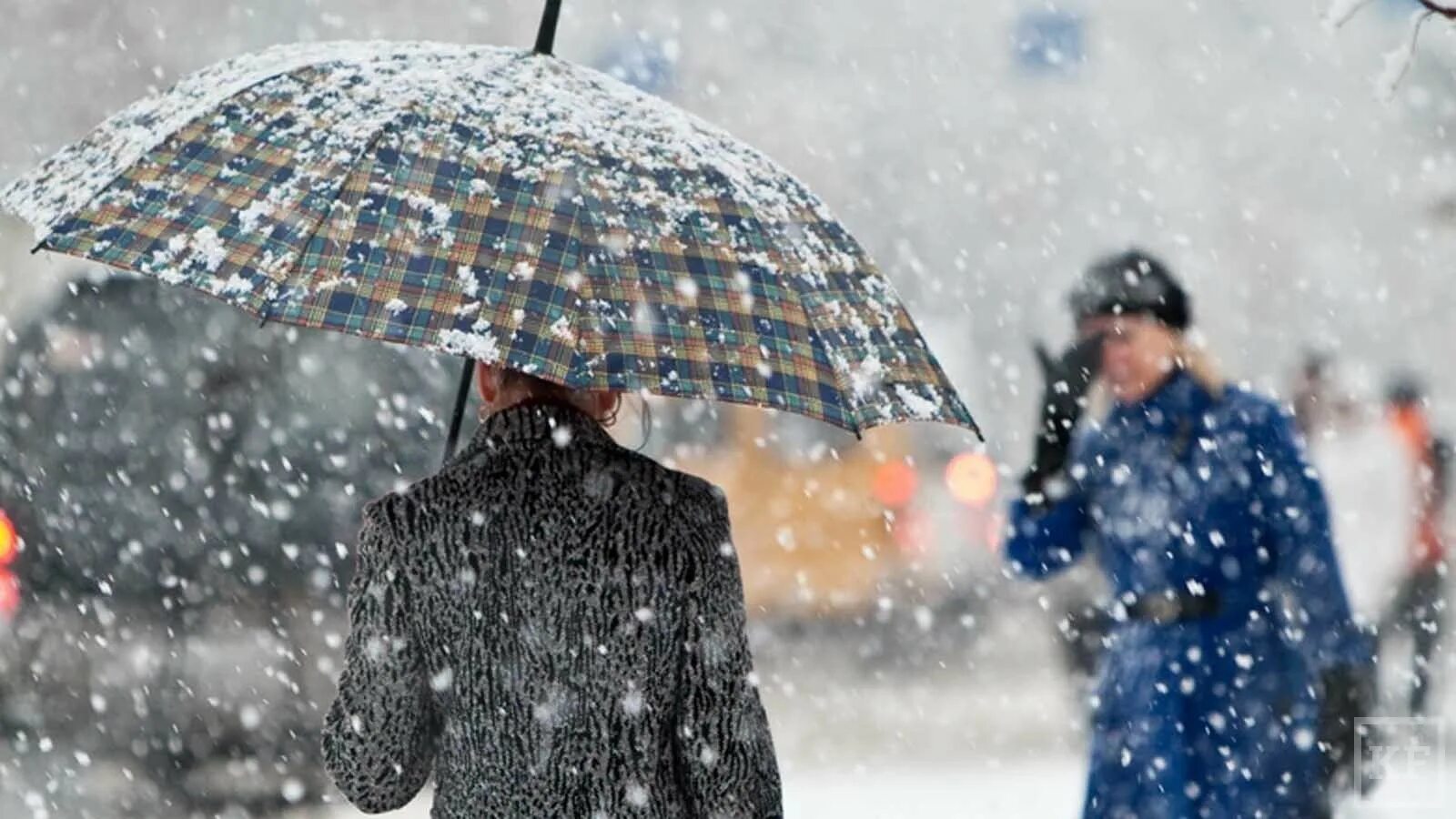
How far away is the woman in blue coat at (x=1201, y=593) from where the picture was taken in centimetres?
416

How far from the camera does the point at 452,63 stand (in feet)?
9.15

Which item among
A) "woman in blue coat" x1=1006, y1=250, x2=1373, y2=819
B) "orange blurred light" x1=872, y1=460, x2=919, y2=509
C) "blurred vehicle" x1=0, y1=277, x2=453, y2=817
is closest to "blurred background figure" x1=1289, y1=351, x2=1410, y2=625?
"orange blurred light" x1=872, y1=460, x2=919, y2=509

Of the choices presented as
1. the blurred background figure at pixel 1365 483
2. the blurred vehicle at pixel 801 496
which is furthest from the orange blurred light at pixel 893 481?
the blurred background figure at pixel 1365 483

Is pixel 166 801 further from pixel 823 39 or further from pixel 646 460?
pixel 823 39

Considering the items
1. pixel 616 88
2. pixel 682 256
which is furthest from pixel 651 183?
pixel 616 88

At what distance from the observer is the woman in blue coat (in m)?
4.16

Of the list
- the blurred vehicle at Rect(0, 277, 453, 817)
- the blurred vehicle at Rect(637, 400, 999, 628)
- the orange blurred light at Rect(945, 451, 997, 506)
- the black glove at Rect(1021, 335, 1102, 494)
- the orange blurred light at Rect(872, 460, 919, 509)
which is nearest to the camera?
the black glove at Rect(1021, 335, 1102, 494)

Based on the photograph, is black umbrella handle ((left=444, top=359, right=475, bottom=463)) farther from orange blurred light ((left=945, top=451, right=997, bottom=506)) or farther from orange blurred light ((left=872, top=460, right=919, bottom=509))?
orange blurred light ((left=945, top=451, right=997, bottom=506))

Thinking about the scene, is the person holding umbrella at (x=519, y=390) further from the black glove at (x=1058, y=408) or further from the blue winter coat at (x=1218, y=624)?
the black glove at (x=1058, y=408)

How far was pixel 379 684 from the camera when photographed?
97.2 inches

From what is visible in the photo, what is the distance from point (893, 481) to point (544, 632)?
1168 cm

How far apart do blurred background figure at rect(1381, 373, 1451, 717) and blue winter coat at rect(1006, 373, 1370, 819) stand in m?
6.50

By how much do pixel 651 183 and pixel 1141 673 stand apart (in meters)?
2.16

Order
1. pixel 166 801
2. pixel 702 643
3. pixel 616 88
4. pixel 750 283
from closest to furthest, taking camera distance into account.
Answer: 1. pixel 702 643
2. pixel 750 283
3. pixel 616 88
4. pixel 166 801
